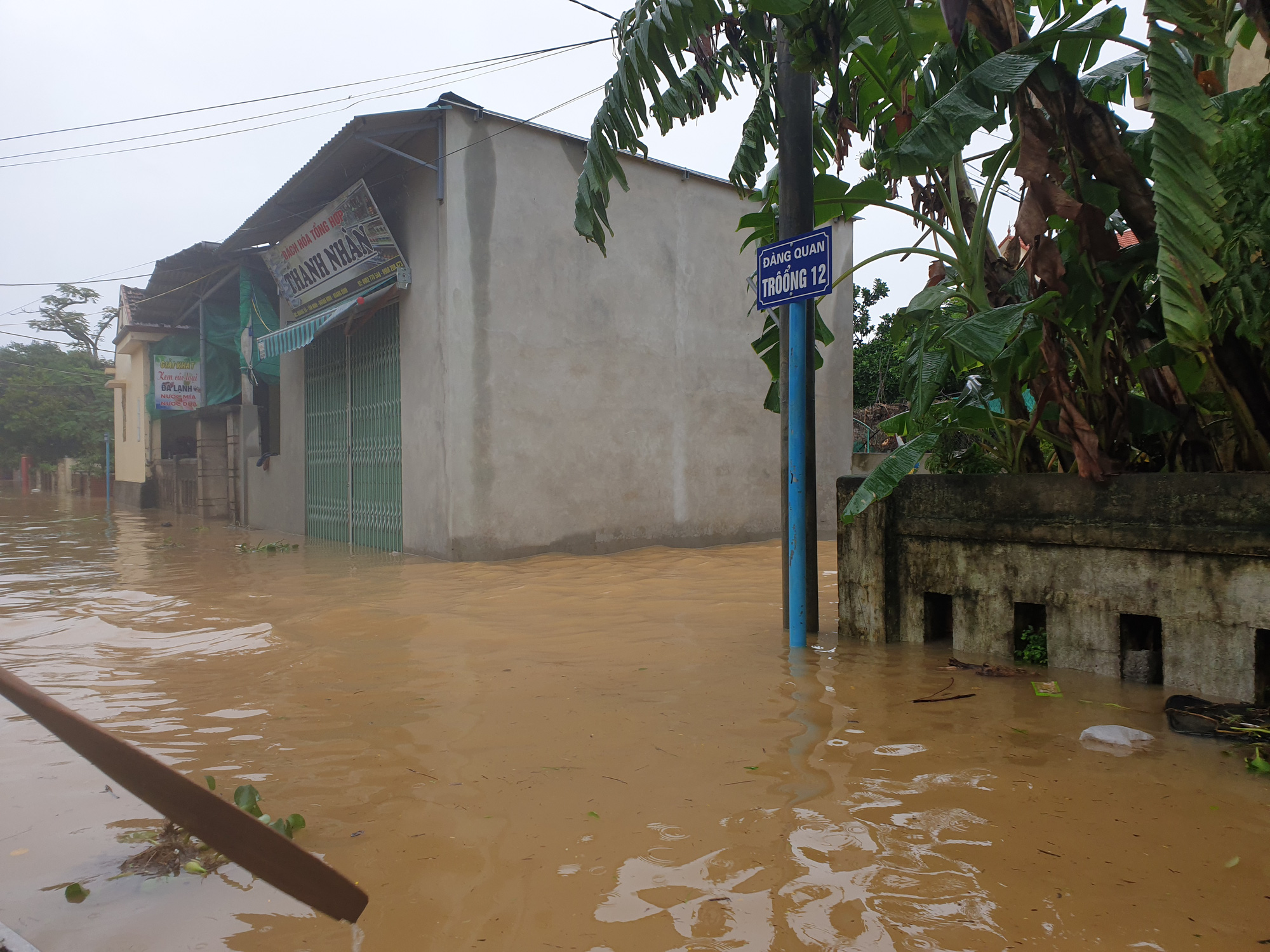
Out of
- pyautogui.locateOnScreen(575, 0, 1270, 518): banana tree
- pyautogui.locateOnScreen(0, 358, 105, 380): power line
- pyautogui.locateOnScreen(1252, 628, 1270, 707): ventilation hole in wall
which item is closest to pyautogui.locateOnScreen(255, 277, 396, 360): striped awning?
pyautogui.locateOnScreen(575, 0, 1270, 518): banana tree

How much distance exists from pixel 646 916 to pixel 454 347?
748 cm

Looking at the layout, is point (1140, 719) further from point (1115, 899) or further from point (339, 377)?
point (339, 377)

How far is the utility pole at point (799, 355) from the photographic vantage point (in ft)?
14.9

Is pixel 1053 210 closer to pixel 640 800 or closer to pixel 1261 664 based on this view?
pixel 1261 664

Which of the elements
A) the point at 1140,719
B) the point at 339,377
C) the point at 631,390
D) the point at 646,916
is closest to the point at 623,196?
the point at 631,390

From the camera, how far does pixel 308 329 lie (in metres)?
10.5

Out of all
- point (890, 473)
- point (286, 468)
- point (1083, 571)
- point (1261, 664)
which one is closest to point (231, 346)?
point (286, 468)

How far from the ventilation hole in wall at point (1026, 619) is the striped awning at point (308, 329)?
305 inches

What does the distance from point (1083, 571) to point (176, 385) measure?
18394mm

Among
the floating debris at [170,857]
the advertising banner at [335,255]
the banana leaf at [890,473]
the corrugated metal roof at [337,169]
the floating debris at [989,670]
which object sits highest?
the corrugated metal roof at [337,169]

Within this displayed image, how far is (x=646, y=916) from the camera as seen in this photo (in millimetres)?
1836

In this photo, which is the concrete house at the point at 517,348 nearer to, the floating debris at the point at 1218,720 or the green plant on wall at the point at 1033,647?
the green plant on wall at the point at 1033,647

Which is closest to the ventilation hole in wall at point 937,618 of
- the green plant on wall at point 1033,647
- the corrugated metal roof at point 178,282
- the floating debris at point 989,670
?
the floating debris at point 989,670

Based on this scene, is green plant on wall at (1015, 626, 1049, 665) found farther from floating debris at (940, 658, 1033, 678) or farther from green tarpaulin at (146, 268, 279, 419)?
green tarpaulin at (146, 268, 279, 419)
